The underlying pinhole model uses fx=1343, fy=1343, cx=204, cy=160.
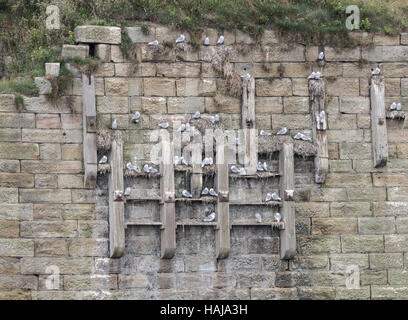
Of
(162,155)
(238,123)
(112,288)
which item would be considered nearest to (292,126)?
(238,123)

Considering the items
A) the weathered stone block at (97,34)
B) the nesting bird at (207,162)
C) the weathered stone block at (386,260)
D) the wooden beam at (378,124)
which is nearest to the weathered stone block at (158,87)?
the weathered stone block at (97,34)

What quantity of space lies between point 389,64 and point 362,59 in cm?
45

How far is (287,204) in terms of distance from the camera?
65.2ft

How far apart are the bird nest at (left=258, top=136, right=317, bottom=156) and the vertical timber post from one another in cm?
11

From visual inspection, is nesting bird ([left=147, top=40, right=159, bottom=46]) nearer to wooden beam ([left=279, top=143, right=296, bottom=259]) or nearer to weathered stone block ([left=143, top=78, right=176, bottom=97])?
weathered stone block ([left=143, top=78, right=176, bottom=97])

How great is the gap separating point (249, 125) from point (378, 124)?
78.0 inches

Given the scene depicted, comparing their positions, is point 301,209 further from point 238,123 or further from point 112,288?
point 112,288

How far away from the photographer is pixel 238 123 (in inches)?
797

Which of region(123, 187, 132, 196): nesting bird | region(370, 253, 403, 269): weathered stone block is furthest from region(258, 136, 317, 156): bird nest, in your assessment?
region(123, 187, 132, 196): nesting bird

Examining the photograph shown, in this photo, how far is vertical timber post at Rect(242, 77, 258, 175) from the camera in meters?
20.0

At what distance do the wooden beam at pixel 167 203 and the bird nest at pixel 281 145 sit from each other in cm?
141

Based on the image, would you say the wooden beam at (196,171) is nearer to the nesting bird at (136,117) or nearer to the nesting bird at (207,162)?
the nesting bird at (207,162)

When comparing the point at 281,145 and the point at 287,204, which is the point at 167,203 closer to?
the point at 287,204

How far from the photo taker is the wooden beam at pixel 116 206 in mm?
19297
